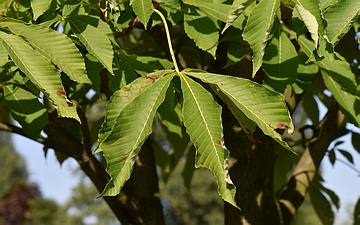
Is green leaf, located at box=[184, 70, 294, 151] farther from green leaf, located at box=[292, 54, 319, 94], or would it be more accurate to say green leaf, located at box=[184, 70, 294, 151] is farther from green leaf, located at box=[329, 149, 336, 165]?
green leaf, located at box=[329, 149, 336, 165]

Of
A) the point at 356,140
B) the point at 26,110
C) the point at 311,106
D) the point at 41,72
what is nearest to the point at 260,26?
the point at 41,72

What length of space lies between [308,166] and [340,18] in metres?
0.62

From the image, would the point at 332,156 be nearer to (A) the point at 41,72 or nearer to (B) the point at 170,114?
(B) the point at 170,114

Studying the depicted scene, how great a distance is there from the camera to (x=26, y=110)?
38.4 inches

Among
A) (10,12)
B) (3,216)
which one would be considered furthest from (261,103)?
(3,216)

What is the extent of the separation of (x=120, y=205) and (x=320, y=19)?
681 mm

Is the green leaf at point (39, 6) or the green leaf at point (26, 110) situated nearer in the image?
the green leaf at point (39, 6)

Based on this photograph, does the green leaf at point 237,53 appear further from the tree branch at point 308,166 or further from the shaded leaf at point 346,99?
the tree branch at point 308,166

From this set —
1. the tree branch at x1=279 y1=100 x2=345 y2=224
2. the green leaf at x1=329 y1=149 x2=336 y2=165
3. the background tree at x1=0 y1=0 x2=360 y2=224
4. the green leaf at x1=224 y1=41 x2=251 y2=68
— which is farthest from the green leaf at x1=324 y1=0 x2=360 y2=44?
the green leaf at x1=329 y1=149 x2=336 y2=165

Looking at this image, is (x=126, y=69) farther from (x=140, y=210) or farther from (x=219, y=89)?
(x=140, y=210)

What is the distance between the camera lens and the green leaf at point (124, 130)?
65 centimetres

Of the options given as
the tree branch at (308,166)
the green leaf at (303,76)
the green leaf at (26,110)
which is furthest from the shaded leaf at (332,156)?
the green leaf at (26,110)

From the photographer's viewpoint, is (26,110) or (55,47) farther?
(26,110)

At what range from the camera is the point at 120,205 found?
3.98 feet
